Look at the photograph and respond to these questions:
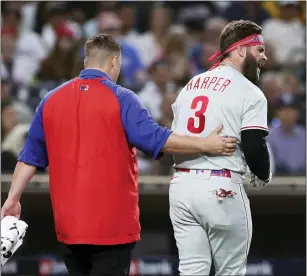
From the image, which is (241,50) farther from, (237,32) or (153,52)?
(153,52)

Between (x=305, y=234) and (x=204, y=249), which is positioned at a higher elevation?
(x=204, y=249)

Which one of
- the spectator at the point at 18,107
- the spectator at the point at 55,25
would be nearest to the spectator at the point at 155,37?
the spectator at the point at 55,25

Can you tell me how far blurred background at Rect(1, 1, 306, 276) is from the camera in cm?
789

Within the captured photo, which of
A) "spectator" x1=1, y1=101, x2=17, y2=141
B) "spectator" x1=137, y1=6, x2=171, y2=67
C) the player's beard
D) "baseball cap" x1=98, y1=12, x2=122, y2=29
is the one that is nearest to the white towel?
the player's beard

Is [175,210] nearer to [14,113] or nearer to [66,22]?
[14,113]

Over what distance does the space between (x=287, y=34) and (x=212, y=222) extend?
22.5 ft

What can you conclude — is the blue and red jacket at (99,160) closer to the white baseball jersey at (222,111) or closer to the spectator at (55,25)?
the white baseball jersey at (222,111)

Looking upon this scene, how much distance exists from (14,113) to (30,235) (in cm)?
138

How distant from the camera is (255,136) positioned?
13.9 feet

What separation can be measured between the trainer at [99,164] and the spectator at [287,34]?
6.22m

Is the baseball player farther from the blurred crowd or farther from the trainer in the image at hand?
the blurred crowd

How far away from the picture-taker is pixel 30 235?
8188 millimetres

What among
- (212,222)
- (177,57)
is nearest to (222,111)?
(212,222)

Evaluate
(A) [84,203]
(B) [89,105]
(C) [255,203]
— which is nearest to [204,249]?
(A) [84,203]
